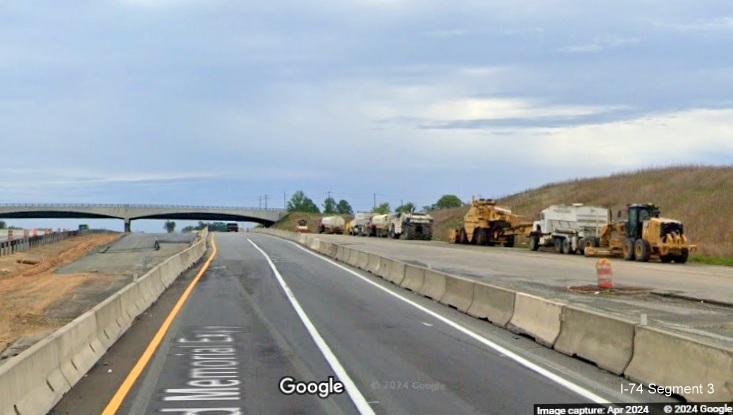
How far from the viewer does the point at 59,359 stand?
34.1ft

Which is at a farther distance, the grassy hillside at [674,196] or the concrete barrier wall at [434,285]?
the grassy hillside at [674,196]

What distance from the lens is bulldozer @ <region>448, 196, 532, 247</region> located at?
65.1 metres

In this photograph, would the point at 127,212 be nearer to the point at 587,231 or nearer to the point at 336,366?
the point at 587,231

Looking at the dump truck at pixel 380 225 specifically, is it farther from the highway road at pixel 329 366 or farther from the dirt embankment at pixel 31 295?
the highway road at pixel 329 366

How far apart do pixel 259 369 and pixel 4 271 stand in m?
33.2

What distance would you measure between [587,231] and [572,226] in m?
1.39

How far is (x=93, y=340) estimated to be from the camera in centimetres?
1281

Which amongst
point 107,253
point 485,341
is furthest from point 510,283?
point 107,253

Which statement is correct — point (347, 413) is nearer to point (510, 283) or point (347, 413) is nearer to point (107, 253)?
point (510, 283)

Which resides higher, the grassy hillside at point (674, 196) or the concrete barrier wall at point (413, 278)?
the grassy hillside at point (674, 196)

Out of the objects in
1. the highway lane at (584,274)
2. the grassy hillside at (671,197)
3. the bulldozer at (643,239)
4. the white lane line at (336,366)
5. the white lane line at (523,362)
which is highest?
the grassy hillside at (671,197)

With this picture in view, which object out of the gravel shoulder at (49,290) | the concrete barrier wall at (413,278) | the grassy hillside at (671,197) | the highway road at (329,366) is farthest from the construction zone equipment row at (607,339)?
the grassy hillside at (671,197)

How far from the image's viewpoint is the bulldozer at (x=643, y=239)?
4300 cm

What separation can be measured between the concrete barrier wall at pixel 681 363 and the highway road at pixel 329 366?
449 millimetres
